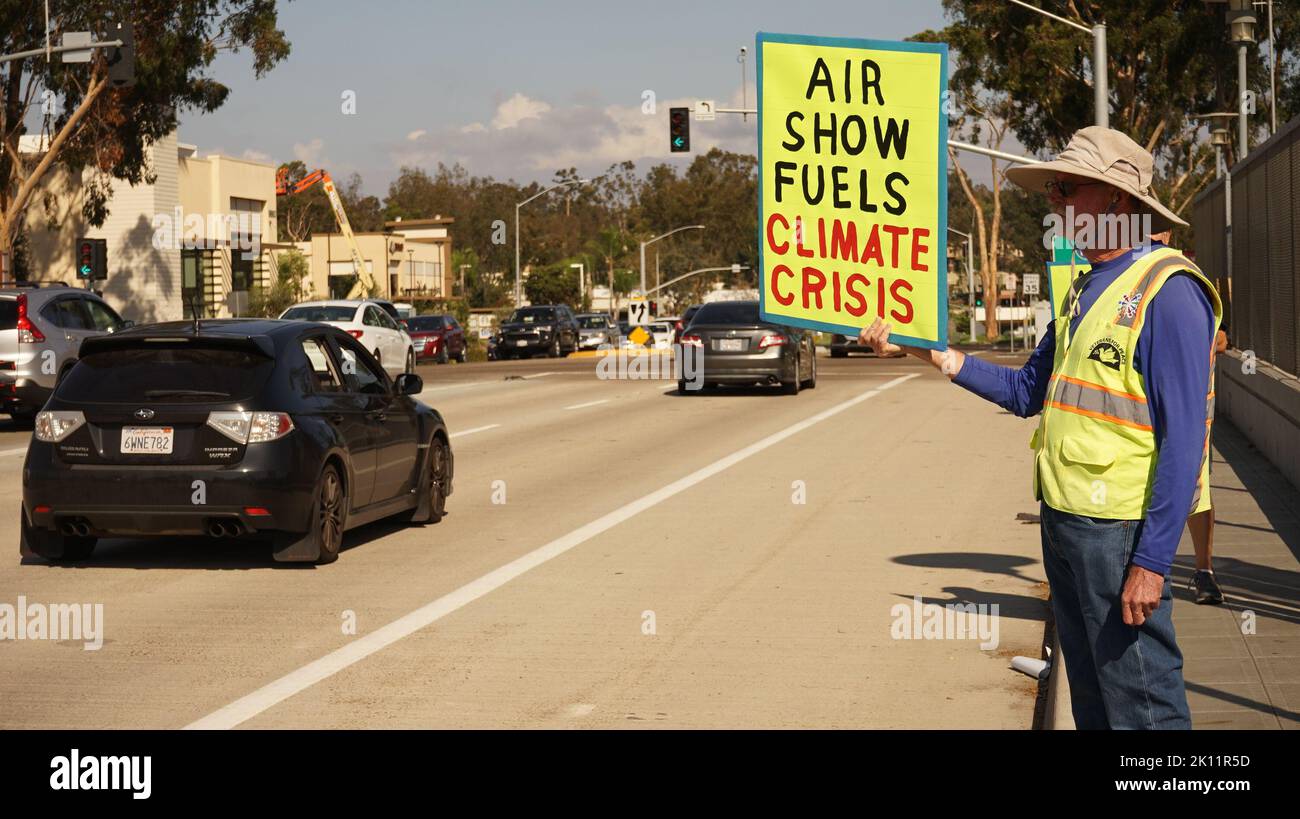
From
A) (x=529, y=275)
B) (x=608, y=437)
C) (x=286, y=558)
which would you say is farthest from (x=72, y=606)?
(x=529, y=275)

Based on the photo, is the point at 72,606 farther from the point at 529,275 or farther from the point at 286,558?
the point at 529,275

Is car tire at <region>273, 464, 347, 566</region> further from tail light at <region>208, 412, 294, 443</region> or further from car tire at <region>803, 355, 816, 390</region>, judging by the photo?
car tire at <region>803, 355, 816, 390</region>

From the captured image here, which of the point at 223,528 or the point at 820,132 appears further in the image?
the point at 223,528

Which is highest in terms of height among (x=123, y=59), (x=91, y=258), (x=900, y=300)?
(x=123, y=59)

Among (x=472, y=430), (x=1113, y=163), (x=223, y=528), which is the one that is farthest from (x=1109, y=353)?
(x=472, y=430)

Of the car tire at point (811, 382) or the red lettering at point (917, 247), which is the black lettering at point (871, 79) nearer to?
the red lettering at point (917, 247)

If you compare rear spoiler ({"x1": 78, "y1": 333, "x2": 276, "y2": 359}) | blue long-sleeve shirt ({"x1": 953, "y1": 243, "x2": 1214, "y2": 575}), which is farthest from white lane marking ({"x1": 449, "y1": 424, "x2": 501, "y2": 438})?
blue long-sleeve shirt ({"x1": 953, "y1": 243, "x2": 1214, "y2": 575})

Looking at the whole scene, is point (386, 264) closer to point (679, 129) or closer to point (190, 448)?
point (679, 129)

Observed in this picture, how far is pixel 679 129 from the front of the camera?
42.5 m

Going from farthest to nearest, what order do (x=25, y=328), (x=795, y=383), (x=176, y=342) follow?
(x=795, y=383), (x=25, y=328), (x=176, y=342)

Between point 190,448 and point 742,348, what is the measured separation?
62.3 feet

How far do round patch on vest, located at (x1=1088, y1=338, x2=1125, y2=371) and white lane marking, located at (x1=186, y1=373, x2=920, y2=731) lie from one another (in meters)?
3.80

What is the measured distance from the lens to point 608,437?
68.5 feet
